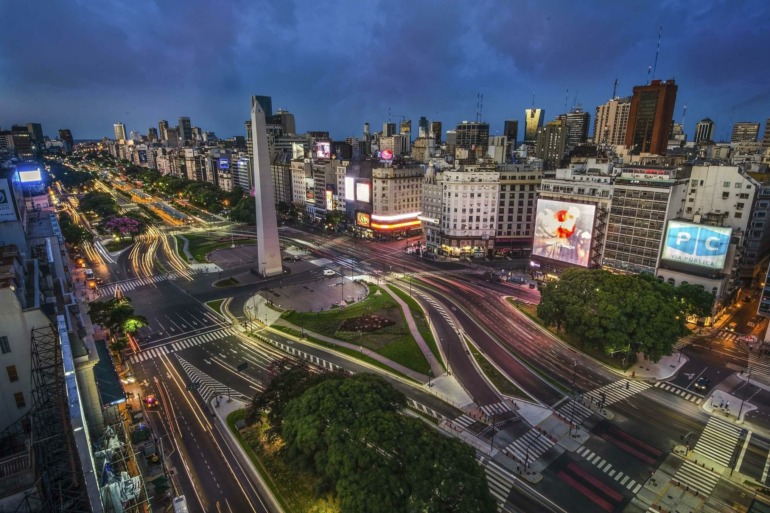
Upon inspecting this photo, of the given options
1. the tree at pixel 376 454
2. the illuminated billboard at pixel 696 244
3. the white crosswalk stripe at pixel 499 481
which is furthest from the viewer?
the illuminated billboard at pixel 696 244

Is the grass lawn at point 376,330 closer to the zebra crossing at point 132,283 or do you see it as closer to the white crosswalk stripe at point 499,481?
the white crosswalk stripe at point 499,481

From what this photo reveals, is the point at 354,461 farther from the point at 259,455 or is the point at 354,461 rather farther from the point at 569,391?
the point at 569,391

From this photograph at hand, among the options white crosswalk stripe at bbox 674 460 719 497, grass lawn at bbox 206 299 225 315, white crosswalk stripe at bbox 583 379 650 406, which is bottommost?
white crosswalk stripe at bbox 674 460 719 497

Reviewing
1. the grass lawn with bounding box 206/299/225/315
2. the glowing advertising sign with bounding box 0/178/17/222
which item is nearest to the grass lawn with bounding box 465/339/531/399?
the grass lawn with bounding box 206/299/225/315

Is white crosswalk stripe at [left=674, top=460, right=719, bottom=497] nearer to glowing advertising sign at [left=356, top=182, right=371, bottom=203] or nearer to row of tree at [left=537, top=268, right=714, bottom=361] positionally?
row of tree at [left=537, top=268, right=714, bottom=361]

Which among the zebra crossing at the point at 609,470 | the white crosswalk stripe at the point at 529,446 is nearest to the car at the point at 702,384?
the zebra crossing at the point at 609,470
